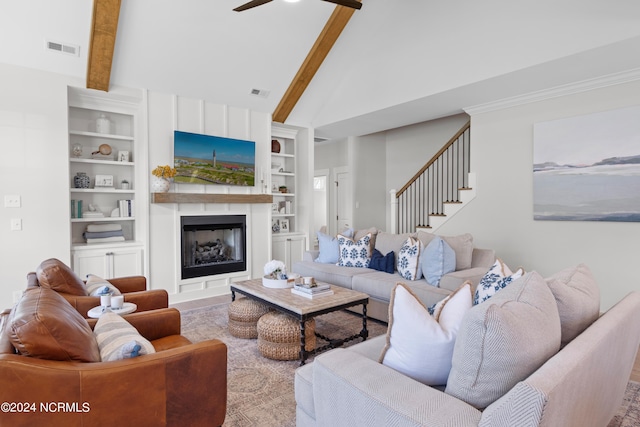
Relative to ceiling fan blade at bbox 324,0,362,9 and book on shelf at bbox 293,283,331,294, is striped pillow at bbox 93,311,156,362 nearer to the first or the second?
book on shelf at bbox 293,283,331,294

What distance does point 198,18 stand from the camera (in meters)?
4.09

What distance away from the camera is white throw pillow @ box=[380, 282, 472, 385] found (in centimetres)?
138

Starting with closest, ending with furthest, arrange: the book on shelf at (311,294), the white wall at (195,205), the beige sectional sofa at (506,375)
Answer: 1. the beige sectional sofa at (506,375)
2. the book on shelf at (311,294)
3. the white wall at (195,205)

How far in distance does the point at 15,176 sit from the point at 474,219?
559 cm

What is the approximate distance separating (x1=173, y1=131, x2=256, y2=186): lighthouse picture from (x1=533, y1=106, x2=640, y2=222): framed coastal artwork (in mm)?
3928

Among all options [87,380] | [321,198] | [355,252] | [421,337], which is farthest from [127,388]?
[321,198]

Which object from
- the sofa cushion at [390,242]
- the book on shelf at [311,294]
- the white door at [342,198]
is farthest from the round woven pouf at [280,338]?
the white door at [342,198]

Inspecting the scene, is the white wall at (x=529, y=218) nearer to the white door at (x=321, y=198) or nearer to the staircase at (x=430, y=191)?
the staircase at (x=430, y=191)

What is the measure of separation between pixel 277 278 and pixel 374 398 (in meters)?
2.30

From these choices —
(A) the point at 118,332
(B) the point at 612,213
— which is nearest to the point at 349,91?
(B) the point at 612,213

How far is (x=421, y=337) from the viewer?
54.9 inches

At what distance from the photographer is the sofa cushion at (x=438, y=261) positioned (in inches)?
139

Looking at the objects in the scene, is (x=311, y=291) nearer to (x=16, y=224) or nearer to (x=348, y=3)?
(x=348, y=3)

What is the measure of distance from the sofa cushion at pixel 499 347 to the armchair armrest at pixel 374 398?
8 centimetres
